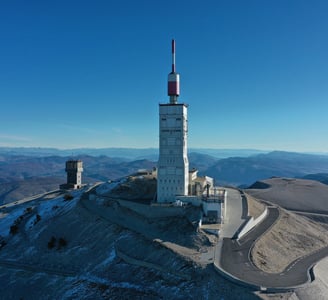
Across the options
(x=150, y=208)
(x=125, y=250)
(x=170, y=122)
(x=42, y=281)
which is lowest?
(x=42, y=281)

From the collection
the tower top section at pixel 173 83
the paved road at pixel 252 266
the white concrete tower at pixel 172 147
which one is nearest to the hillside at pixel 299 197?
the paved road at pixel 252 266

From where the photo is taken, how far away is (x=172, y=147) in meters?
51.0

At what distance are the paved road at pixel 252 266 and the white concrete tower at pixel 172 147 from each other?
14.4 m

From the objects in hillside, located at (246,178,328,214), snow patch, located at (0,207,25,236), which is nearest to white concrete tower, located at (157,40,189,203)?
snow patch, located at (0,207,25,236)

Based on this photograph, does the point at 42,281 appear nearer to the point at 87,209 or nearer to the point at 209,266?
the point at 87,209

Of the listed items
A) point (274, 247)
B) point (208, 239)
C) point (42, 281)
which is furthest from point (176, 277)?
point (42, 281)

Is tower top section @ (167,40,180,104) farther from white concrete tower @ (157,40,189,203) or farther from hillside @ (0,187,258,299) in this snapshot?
hillside @ (0,187,258,299)

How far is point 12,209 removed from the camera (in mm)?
76125

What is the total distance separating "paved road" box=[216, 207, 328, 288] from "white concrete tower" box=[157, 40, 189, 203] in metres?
14.4

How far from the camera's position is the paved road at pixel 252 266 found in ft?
92.6

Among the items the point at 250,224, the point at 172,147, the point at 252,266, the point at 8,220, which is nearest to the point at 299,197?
the point at 250,224

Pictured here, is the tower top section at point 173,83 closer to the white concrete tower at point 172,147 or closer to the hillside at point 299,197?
the white concrete tower at point 172,147

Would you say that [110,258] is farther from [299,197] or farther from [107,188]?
[299,197]

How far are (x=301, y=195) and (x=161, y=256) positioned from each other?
73.7 m
